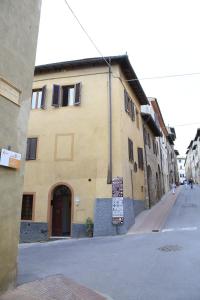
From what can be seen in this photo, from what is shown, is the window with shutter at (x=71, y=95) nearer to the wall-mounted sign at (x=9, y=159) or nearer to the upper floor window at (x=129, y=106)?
the upper floor window at (x=129, y=106)

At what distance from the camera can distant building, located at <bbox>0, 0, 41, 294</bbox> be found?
18.8 ft

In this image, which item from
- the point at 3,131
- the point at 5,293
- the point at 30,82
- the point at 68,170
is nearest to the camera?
the point at 5,293

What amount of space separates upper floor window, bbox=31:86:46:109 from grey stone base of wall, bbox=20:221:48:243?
6.80 metres

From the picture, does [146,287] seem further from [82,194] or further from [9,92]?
[82,194]

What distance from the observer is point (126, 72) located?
1778cm

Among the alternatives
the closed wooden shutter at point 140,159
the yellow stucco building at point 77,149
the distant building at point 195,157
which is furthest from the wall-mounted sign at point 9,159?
the distant building at point 195,157

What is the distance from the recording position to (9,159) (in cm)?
591

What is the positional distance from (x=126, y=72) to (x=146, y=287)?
14.0 metres

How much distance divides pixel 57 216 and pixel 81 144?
4.13 m

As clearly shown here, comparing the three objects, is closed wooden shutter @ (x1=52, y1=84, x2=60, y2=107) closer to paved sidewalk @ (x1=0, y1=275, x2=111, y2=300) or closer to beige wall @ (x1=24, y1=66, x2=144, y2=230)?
beige wall @ (x1=24, y1=66, x2=144, y2=230)

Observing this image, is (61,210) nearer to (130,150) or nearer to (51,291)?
(130,150)

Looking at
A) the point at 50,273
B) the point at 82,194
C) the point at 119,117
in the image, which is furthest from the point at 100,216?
the point at 50,273

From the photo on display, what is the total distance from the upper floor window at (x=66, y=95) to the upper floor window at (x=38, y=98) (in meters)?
0.73

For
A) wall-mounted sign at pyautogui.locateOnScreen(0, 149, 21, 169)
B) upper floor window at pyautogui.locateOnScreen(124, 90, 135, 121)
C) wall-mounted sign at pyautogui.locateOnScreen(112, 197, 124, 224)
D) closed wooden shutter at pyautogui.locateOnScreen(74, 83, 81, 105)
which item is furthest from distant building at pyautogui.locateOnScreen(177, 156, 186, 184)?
wall-mounted sign at pyautogui.locateOnScreen(0, 149, 21, 169)
